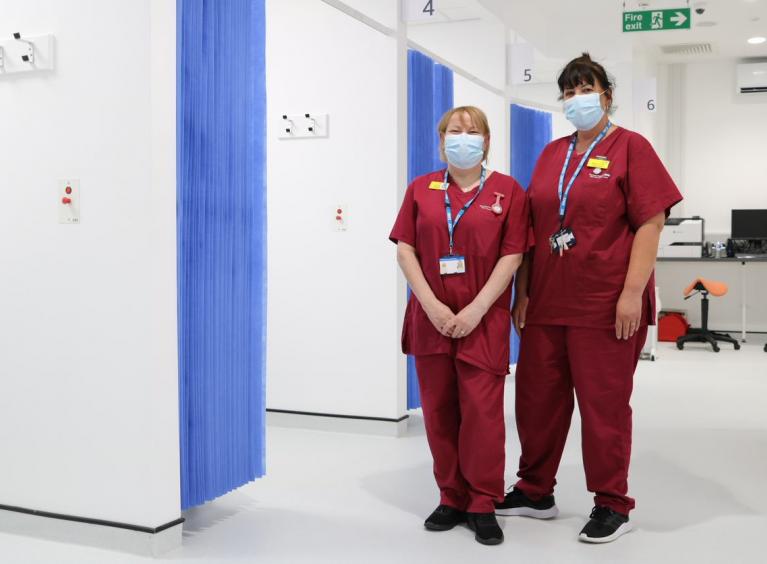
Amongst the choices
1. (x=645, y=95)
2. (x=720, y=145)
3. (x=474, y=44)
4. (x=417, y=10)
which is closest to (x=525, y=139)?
(x=474, y=44)

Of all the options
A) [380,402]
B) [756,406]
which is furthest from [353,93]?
[756,406]

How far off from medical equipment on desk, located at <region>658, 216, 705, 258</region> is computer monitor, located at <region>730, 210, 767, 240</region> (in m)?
→ 0.61

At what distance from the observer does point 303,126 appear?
15.2 feet

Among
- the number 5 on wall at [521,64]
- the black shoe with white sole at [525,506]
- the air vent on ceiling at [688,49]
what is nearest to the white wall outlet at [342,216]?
the black shoe with white sole at [525,506]

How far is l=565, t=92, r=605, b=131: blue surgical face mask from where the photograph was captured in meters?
2.83

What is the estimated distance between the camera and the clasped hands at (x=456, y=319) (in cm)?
281

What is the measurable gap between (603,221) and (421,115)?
2.24 meters

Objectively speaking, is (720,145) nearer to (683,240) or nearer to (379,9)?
(683,240)

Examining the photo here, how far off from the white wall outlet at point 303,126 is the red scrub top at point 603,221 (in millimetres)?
2004

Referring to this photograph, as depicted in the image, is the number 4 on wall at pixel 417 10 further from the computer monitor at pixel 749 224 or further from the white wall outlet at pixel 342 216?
the computer monitor at pixel 749 224

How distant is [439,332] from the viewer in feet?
9.52

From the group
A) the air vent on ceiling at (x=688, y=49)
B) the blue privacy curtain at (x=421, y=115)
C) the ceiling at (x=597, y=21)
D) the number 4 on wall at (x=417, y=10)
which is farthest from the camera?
the air vent on ceiling at (x=688, y=49)

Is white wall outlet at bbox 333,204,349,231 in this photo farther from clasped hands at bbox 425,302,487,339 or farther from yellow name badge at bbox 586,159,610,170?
yellow name badge at bbox 586,159,610,170

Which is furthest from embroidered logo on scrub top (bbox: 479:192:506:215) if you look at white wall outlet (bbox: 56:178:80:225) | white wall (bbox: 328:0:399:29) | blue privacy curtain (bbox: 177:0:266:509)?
white wall (bbox: 328:0:399:29)
